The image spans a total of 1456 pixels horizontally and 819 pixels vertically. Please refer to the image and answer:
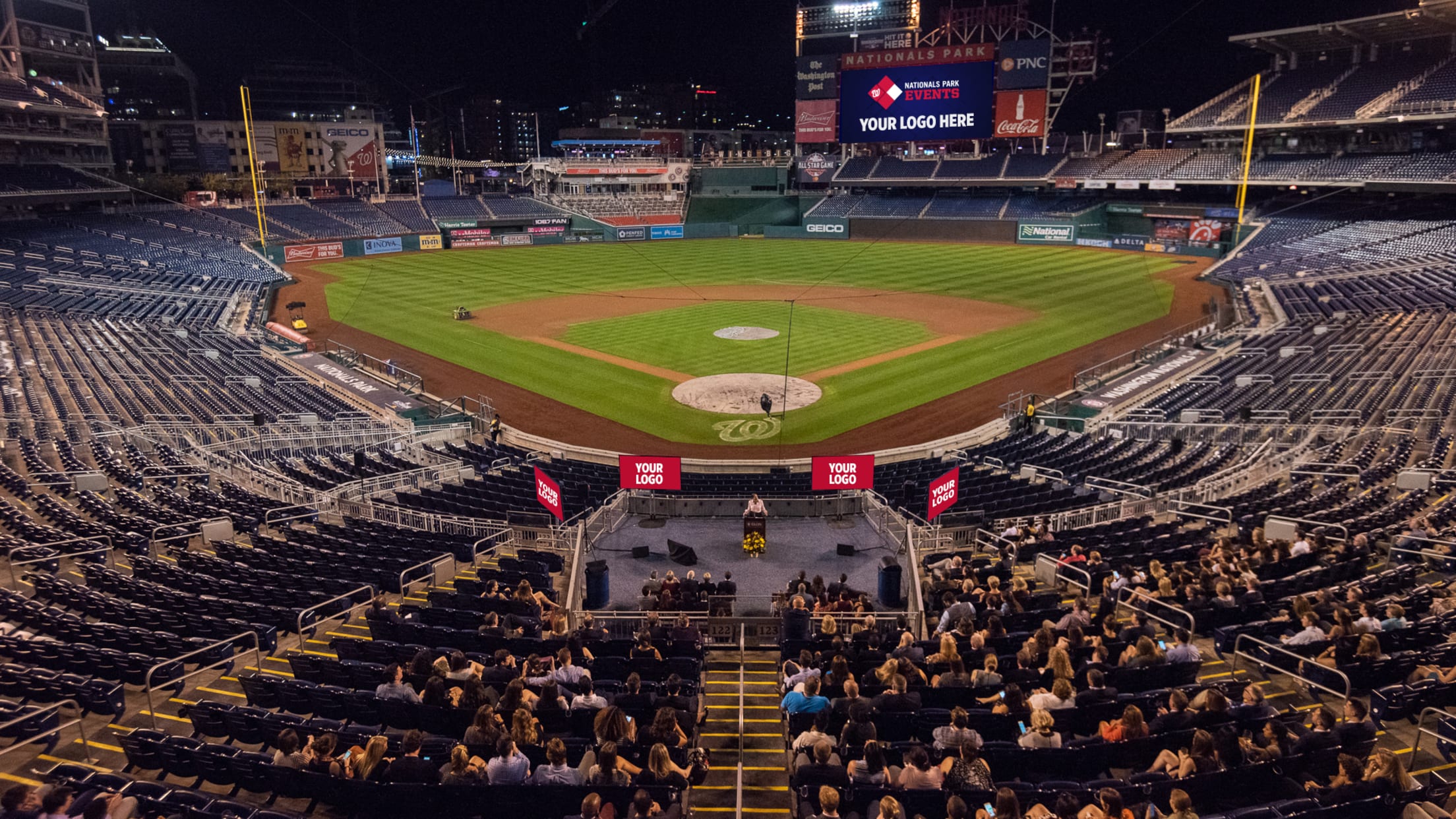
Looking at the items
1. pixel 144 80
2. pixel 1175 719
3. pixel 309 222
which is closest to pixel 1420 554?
pixel 1175 719

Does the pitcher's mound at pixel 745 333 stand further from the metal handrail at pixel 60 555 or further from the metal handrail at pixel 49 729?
the metal handrail at pixel 49 729

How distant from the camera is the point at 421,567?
1468 cm

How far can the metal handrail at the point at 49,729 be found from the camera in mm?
8367

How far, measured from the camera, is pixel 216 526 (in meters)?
16.6

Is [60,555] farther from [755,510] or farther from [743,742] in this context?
[743,742]

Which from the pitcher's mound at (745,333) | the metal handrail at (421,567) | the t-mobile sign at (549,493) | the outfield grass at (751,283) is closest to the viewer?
the metal handrail at (421,567)

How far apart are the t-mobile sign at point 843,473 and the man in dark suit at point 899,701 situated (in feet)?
28.7

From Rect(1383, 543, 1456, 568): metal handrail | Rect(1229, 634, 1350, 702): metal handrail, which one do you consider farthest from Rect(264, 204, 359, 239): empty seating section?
Rect(1229, 634, 1350, 702): metal handrail

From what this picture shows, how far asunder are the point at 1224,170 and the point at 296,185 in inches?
3858

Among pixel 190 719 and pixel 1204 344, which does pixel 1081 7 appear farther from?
pixel 190 719

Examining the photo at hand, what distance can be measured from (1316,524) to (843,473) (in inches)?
335

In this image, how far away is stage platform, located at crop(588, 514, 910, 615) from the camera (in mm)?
14656

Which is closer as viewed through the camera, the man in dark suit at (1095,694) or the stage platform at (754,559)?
the man in dark suit at (1095,694)

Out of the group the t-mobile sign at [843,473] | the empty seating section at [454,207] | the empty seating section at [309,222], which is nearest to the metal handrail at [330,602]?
the t-mobile sign at [843,473]
